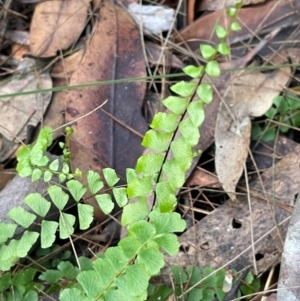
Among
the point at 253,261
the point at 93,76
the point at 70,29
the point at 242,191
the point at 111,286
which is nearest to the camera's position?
the point at 111,286

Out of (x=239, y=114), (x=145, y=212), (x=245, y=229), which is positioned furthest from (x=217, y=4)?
(x=145, y=212)

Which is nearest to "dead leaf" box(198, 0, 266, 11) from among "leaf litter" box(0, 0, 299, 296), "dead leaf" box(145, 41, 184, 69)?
"leaf litter" box(0, 0, 299, 296)

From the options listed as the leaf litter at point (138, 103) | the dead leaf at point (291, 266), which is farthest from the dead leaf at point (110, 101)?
the dead leaf at point (291, 266)

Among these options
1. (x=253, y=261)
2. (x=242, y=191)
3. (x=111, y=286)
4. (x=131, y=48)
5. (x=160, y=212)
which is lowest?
(x=253, y=261)

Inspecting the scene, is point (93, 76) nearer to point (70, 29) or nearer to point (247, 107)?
point (70, 29)

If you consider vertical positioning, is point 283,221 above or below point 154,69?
below

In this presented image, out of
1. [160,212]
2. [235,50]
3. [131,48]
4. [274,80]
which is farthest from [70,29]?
[160,212]

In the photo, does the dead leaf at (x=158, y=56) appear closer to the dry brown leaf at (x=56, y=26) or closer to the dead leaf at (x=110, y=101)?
the dead leaf at (x=110, y=101)
